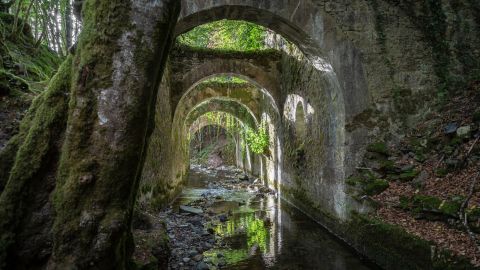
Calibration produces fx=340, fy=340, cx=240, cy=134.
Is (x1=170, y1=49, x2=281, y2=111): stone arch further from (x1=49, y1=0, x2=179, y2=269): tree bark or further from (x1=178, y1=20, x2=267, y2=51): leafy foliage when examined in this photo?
(x1=49, y1=0, x2=179, y2=269): tree bark

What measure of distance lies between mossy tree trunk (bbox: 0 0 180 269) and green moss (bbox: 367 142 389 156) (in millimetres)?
4110

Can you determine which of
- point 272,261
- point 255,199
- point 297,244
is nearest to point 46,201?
point 272,261

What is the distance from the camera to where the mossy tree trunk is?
2.05 metres

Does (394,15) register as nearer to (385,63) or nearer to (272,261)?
(385,63)

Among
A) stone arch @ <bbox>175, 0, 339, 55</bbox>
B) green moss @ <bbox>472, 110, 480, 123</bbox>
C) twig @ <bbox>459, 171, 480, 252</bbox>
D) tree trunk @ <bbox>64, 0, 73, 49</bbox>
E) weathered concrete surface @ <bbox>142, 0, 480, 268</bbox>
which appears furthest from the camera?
tree trunk @ <bbox>64, 0, 73, 49</bbox>

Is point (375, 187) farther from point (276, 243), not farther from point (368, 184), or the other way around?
point (276, 243)

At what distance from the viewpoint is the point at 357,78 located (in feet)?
17.9

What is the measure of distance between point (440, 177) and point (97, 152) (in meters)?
4.14

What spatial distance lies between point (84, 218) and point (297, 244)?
14.0 feet

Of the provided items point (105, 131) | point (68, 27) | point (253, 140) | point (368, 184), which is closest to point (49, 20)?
point (68, 27)

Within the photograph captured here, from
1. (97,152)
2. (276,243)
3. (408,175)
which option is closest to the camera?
(97,152)

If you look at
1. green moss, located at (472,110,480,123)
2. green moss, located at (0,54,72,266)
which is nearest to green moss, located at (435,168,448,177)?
green moss, located at (472,110,480,123)

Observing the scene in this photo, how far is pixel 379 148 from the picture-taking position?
5312 millimetres

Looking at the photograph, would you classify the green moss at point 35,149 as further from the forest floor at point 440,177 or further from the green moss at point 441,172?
the green moss at point 441,172
